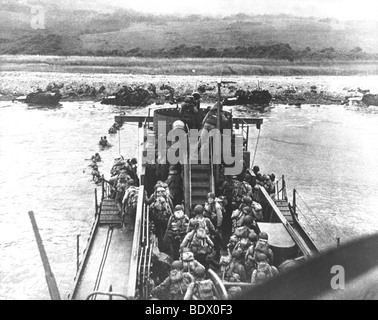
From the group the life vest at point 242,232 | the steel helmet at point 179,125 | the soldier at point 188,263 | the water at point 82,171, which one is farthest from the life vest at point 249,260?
the steel helmet at point 179,125

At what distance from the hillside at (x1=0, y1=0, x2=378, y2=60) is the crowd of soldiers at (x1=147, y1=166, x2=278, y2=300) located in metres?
28.2

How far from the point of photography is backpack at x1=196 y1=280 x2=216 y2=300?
19.6 ft

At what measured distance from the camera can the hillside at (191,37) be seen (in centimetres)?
3900

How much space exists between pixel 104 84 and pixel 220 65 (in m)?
12.8

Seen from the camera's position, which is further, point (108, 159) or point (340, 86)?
point (340, 86)

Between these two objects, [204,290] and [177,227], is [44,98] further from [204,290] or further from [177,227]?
[204,290]

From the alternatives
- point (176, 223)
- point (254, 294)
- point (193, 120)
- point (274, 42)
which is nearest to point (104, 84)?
point (274, 42)

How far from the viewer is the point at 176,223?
28.0 ft

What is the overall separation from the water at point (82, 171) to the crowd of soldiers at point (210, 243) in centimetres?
311

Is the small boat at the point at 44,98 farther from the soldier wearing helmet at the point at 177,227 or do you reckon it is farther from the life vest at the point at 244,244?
the life vest at the point at 244,244

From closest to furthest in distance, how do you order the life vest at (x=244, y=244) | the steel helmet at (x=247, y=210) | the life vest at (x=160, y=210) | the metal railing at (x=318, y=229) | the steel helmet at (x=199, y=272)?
the steel helmet at (x=199, y=272) → the life vest at (x=244, y=244) → the steel helmet at (x=247, y=210) → the life vest at (x=160, y=210) → the metal railing at (x=318, y=229)

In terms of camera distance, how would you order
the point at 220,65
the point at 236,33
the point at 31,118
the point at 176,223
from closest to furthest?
1. the point at 176,223
2. the point at 31,118
3. the point at 236,33
4. the point at 220,65

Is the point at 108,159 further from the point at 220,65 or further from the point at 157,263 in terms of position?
the point at 220,65

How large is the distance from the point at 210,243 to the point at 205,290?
5.93 ft
